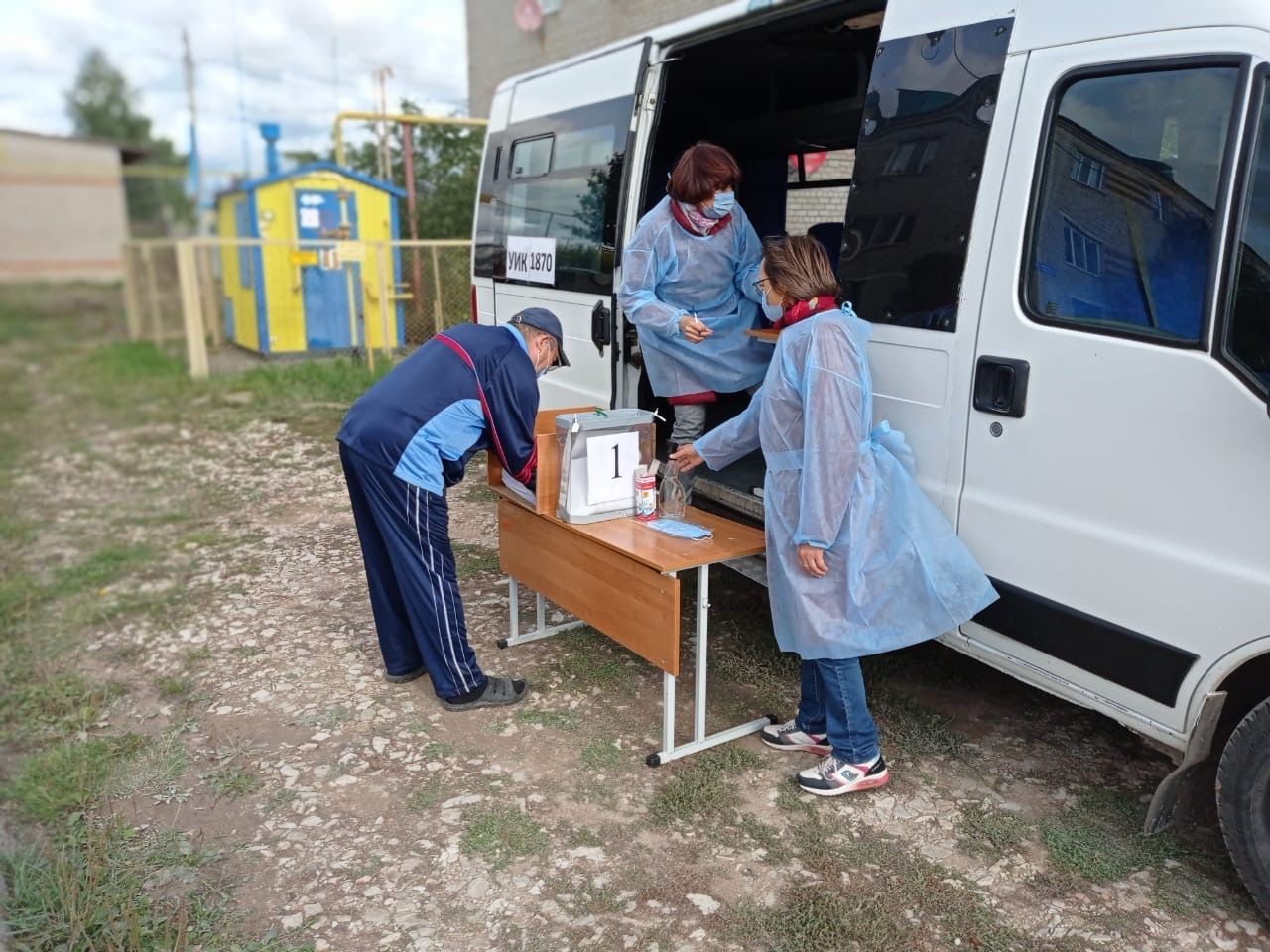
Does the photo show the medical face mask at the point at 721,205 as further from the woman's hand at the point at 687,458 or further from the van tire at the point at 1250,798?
the van tire at the point at 1250,798

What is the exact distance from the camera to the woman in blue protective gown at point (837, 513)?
2699mm

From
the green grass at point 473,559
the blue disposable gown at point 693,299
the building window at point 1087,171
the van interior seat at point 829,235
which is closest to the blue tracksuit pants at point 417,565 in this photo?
the blue disposable gown at point 693,299

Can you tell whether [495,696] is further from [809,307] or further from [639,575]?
[809,307]

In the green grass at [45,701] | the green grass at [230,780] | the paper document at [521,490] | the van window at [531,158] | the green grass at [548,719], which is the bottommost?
the green grass at [45,701]

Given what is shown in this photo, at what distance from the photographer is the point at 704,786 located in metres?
3.05

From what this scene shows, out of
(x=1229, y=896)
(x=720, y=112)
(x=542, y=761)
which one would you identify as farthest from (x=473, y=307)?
(x=1229, y=896)

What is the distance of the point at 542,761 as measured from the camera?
10.7ft

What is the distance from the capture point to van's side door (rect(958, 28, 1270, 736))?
2.21 meters

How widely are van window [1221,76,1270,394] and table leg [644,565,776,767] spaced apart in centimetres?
154

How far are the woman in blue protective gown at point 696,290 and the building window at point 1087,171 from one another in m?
1.42

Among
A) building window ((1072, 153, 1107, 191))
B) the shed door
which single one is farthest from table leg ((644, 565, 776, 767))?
the shed door

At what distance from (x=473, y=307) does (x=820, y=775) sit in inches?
149

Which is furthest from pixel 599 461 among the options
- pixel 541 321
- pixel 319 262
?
pixel 319 262

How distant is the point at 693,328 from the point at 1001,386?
53.6 inches
